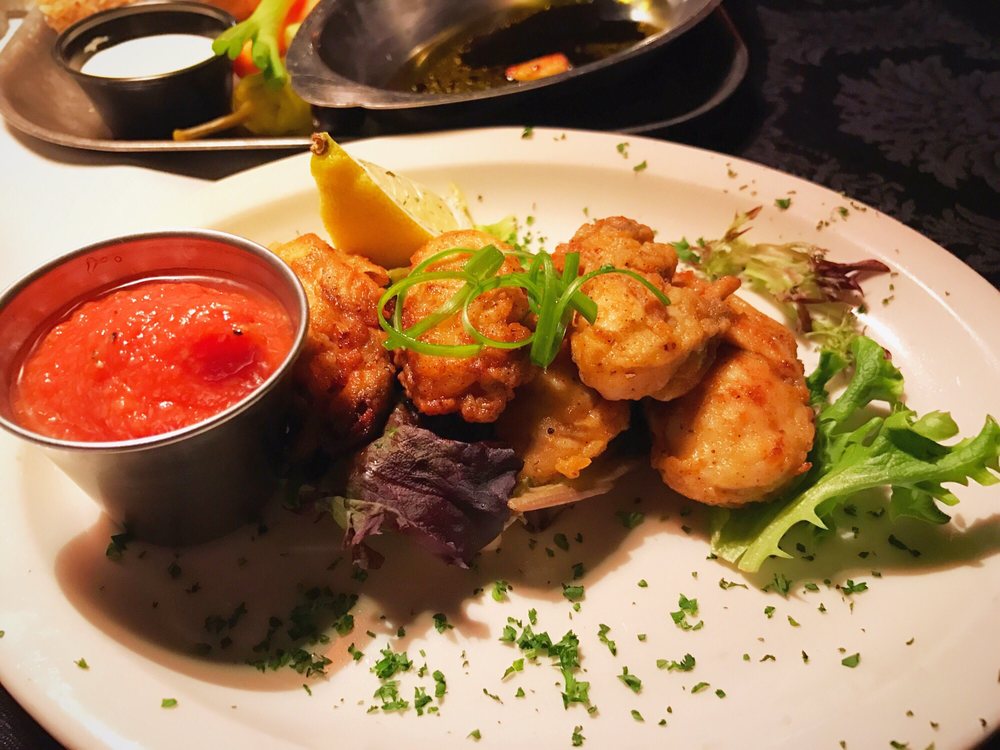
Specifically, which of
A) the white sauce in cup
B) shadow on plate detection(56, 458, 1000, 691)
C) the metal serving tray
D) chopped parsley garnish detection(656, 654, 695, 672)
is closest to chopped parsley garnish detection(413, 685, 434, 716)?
shadow on plate detection(56, 458, 1000, 691)

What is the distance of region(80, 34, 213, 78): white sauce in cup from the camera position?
15.4ft

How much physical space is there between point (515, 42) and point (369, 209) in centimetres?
285

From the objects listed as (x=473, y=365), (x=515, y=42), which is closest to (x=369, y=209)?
(x=473, y=365)

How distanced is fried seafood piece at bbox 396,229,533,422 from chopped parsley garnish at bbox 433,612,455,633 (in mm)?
653

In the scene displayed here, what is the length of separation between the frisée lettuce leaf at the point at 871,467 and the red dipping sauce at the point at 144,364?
1.65 metres

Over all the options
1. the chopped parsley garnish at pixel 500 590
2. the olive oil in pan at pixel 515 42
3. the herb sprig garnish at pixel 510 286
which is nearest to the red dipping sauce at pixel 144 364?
the herb sprig garnish at pixel 510 286

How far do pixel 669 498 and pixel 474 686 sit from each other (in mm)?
961

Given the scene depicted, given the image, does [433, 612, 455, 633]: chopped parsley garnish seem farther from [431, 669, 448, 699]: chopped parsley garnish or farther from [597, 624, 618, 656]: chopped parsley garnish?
[597, 624, 618, 656]: chopped parsley garnish

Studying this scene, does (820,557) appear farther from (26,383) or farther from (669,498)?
(26,383)

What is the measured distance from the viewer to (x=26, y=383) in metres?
2.29

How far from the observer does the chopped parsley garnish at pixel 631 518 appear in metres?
2.63

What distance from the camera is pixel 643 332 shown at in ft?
7.61

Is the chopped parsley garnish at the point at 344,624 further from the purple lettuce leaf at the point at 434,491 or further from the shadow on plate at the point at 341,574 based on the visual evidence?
the purple lettuce leaf at the point at 434,491

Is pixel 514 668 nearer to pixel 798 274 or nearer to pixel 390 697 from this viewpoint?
pixel 390 697
